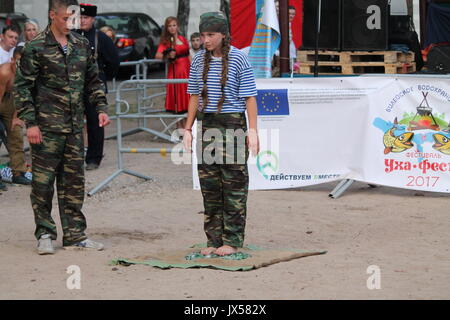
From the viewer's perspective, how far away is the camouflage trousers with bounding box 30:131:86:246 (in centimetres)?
796

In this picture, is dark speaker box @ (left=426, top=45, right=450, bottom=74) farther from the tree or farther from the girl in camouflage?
the tree

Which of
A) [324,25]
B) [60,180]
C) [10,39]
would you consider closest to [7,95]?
[10,39]

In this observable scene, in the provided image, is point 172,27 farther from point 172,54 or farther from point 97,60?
point 97,60

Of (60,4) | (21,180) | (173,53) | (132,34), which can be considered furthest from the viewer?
Result: (132,34)

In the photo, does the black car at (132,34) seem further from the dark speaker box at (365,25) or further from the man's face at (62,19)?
the man's face at (62,19)

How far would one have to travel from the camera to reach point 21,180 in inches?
467

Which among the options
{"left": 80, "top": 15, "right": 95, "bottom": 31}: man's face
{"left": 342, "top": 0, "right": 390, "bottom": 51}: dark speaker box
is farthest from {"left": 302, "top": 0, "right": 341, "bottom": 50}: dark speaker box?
{"left": 80, "top": 15, "right": 95, "bottom": 31}: man's face

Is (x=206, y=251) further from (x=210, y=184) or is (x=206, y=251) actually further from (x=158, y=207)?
(x=158, y=207)

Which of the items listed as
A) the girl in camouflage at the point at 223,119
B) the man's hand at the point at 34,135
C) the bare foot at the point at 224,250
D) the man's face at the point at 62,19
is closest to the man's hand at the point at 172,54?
the man's face at the point at 62,19

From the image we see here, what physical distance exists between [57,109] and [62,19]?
731mm

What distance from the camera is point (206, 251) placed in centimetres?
767

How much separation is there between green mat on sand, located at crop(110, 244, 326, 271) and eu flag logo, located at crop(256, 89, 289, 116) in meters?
2.93

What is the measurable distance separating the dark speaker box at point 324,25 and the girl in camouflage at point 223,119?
562 centimetres
